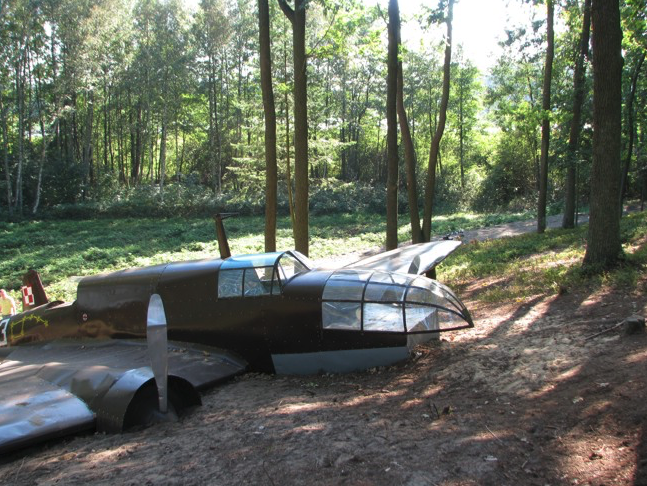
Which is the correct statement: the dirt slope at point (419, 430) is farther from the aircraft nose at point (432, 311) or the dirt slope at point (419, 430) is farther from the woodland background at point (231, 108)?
the woodland background at point (231, 108)

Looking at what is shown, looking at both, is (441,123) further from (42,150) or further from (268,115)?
(42,150)

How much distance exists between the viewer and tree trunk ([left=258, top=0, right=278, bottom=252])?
517 inches

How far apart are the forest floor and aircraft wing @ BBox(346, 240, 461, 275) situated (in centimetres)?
233

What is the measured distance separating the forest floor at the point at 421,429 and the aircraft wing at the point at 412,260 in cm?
233

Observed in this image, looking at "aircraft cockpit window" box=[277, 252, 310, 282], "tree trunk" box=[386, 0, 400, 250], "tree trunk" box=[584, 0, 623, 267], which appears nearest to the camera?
"aircraft cockpit window" box=[277, 252, 310, 282]

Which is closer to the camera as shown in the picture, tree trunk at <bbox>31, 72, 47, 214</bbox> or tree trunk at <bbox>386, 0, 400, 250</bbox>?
tree trunk at <bbox>386, 0, 400, 250</bbox>

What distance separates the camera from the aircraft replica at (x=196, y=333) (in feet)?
17.4

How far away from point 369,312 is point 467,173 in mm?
48339

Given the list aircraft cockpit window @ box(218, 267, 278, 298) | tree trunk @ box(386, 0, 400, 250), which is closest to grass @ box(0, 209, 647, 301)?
tree trunk @ box(386, 0, 400, 250)

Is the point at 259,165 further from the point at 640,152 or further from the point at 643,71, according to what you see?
the point at 640,152

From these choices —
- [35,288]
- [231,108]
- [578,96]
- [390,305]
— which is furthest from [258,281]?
[231,108]

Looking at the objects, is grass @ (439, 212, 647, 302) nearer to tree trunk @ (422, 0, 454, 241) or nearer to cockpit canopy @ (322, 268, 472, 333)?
tree trunk @ (422, 0, 454, 241)

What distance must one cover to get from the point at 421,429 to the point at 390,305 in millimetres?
2280

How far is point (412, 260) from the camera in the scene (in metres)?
9.50
